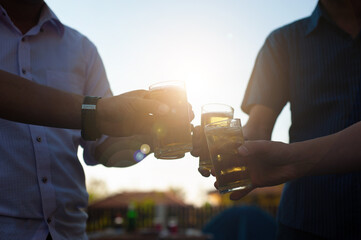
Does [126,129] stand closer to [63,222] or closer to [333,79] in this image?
[63,222]

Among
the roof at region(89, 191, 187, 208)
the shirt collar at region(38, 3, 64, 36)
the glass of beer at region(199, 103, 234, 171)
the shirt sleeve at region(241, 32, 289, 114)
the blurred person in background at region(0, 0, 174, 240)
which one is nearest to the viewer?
the blurred person in background at region(0, 0, 174, 240)

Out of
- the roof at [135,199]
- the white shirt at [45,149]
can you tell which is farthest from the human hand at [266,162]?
the roof at [135,199]

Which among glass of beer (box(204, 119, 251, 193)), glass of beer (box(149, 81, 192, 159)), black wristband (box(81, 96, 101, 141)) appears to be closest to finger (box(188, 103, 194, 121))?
glass of beer (box(149, 81, 192, 159))

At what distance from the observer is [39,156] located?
5.69 feet

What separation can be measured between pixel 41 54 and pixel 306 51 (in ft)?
5.71

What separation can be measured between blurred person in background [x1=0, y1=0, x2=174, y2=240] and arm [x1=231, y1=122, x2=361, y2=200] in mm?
535

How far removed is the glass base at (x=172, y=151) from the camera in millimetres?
1735

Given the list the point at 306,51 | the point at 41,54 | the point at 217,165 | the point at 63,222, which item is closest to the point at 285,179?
the point at 217,165

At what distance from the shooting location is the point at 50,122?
4.94ft

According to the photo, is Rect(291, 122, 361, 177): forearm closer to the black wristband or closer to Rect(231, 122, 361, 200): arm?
Rect(231, 122, 361, 200): arm

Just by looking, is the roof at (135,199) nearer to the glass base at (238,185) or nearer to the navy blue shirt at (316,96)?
the navy blue shirt at (316,96)

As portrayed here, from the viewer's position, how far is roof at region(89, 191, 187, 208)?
585 inches

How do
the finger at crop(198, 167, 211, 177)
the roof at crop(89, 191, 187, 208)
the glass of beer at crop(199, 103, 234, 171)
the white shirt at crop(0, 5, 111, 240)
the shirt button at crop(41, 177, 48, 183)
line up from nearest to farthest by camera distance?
the white shirt at crop(0, 5, 111, 240) < the shirt button at crop(41, 177, 48, 183) < the finger at crop(198, 167, 211, 177) < the glass of beer at crop(199, 103, 234, 171) < the roof at crop(89, 191, 187, 208)

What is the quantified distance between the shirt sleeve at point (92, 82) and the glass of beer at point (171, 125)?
2.03ft
